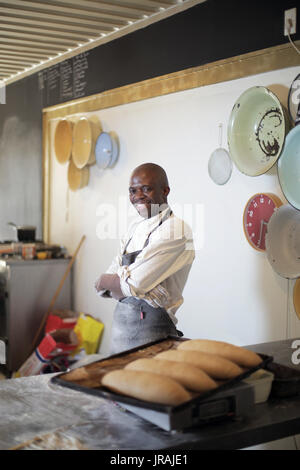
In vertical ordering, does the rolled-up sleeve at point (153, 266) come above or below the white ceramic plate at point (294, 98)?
below

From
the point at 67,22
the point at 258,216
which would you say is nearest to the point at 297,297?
the point at 258,216

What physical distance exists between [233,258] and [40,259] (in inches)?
93.1

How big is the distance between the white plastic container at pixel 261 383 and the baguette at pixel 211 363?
0.12 meters

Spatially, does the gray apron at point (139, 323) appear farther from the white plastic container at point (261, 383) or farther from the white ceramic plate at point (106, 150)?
the white ceramic plate at point (106, 150)

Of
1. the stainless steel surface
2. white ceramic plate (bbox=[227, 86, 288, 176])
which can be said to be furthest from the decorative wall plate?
the stainless steel surface

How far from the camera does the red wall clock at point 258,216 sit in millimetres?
3346

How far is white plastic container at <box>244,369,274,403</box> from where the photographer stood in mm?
1829

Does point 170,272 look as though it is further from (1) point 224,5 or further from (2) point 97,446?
(1) point 224,5

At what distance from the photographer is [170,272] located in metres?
2.88

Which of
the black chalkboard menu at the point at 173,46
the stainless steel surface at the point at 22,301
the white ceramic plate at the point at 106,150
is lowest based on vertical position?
the stainless steel surface at the point at 22,301

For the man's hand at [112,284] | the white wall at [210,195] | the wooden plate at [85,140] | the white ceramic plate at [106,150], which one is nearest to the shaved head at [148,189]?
the man's hand at [112,284]

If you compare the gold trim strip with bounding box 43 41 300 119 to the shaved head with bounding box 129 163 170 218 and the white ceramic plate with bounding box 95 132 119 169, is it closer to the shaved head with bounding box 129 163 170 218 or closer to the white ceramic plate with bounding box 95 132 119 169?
the white ceramic plate with bounding box 95 132 119 169

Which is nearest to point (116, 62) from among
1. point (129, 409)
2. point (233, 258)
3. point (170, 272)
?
point (233, 258)

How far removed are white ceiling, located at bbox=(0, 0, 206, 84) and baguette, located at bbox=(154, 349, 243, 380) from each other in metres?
2.94
